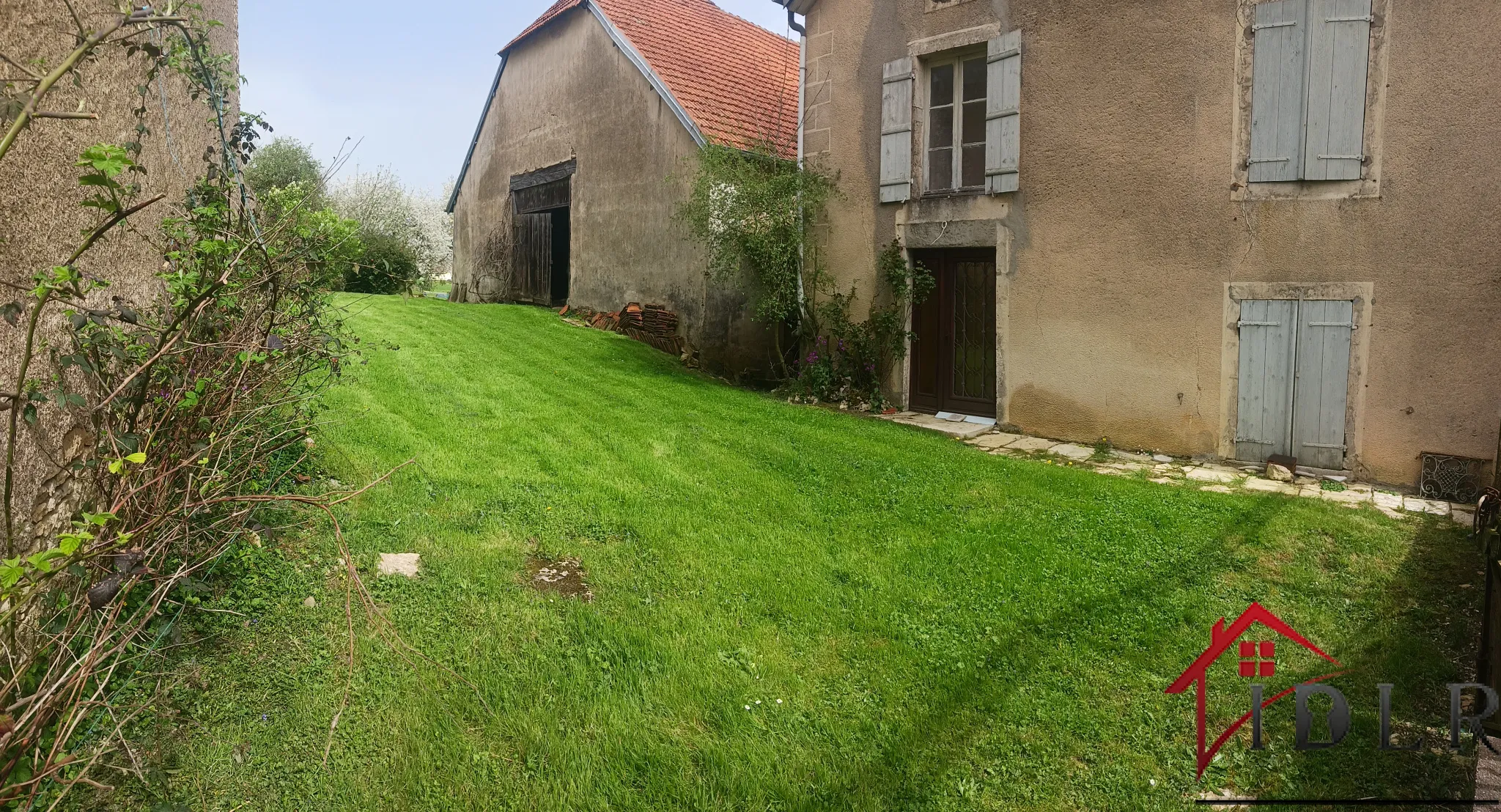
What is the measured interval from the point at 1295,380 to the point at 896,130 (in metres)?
4.48

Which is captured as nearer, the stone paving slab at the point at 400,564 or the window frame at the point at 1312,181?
the stone paving slab at the point at 400,564

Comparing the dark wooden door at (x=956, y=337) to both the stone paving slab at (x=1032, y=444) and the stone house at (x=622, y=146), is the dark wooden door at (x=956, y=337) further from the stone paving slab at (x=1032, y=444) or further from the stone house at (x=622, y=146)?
the stone house at (x=622, y=146)

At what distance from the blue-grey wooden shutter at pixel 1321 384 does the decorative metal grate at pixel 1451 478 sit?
0.54 metres

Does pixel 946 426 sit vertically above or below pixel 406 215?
below

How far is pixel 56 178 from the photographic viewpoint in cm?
294

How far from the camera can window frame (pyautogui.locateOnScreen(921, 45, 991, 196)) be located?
8.84 metres

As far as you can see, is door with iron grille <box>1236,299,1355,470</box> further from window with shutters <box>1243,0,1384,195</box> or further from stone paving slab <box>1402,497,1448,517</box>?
window with shutters <box>1243,0,1384,195</box>

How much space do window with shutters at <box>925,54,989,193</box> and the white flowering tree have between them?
27.6 ft

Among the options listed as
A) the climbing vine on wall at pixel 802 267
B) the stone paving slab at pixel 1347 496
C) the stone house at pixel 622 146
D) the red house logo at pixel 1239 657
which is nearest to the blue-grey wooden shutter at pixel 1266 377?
the stone paving slab at pixel 1347 496

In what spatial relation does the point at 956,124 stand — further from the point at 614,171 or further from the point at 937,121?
the point at 614,171

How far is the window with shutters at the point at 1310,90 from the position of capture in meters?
6.56

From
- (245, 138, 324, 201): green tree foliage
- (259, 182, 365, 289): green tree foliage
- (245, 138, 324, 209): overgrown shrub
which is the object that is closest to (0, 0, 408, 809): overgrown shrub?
(259, 182, 365, 289): green tree foliage

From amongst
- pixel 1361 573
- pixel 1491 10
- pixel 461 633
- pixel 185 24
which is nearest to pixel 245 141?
pixel 185 24

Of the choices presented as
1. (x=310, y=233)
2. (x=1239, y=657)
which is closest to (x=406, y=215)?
(x=310, y=233)
